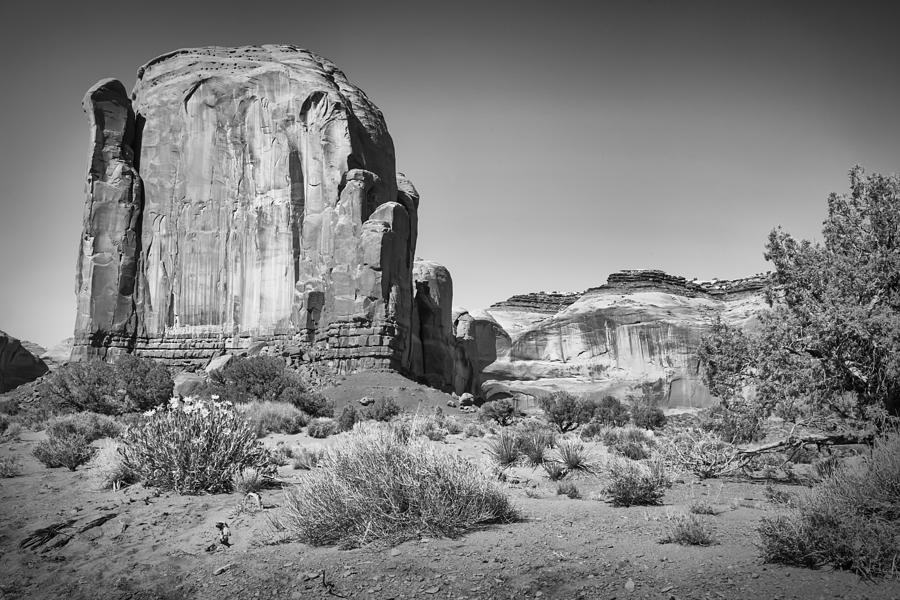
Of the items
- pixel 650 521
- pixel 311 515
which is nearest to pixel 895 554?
pixel 650 521

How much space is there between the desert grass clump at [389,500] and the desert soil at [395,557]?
174mm

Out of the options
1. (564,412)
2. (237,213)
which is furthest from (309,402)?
(237,213)

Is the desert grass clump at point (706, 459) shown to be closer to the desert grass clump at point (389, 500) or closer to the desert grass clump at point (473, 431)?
the desert grass clump at point (389, 500)

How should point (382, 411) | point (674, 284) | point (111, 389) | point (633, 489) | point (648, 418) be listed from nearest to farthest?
point (633, 489), point (382, 411), point (648, 418), point (111, 389), point (674, 284)

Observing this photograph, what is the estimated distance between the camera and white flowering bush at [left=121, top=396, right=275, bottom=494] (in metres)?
8.71

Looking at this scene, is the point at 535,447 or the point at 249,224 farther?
the point at 249,224

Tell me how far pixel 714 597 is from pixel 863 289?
7.86 meters

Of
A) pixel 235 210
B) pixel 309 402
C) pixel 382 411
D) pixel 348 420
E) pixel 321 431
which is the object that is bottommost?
pixel 321 431

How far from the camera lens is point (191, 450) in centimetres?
886

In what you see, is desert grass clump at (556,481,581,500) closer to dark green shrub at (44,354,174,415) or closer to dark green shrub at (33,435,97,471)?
dark green shrub at (33,435,97,471)

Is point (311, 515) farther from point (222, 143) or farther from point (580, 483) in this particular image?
point (222, 143)

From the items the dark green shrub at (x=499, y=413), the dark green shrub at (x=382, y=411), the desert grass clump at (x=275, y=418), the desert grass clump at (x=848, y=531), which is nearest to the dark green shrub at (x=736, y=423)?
the desert grass clump at (x=848, y=531)

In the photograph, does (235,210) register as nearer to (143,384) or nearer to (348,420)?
(143,384)

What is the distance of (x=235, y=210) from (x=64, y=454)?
24055 millimetres
